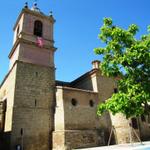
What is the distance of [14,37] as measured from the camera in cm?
2550

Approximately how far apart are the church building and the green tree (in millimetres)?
9540

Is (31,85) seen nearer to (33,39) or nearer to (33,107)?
(33,107)

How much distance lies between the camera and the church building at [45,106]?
1853 centimetres

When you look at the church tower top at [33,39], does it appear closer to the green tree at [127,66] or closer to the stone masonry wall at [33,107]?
the stone masonry wall at [33,107]

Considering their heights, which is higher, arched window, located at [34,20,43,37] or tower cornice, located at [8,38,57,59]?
arched window, located at [34,20,43,37]

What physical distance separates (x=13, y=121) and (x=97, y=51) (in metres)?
10.8

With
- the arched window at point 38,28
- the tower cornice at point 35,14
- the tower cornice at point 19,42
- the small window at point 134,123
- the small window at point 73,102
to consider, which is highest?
the tower cornice at point 35,14

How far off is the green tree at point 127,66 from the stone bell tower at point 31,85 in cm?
1002

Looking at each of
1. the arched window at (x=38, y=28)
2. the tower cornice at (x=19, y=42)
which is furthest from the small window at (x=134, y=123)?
the arched window at (x=38, y=28)

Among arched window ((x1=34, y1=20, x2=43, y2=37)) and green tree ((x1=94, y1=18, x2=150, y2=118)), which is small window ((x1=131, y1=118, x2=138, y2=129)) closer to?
green tree ((x1=94, y1=18, x2=150, y2=118))

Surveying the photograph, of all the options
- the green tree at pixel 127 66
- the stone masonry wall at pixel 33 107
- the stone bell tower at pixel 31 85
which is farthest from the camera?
the stone bell tower at pixel 31 85

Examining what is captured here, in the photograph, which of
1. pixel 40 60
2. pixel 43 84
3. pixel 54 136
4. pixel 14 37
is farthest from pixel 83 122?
pixel 14 37

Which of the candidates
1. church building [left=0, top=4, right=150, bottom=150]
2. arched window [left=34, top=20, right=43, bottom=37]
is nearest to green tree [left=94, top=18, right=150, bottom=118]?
church building [left=0, top=4, right=150, bottom=150]

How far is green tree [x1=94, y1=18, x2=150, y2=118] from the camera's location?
32.9ft
